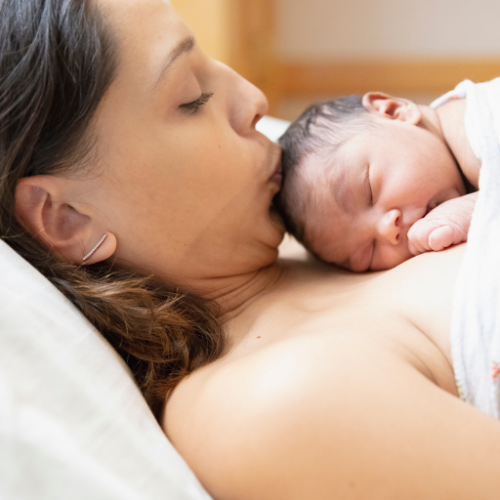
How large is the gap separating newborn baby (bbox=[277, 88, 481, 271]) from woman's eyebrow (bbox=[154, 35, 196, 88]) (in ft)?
0.98

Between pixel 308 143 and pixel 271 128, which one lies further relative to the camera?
pixel 271 128

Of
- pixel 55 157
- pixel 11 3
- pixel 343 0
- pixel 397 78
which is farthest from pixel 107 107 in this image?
pixel 343 0

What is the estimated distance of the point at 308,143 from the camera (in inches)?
42.7

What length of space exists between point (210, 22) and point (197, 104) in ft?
5.02

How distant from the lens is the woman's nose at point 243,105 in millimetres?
1002

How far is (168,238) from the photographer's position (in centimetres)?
93

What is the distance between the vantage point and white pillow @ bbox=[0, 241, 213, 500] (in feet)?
2.02

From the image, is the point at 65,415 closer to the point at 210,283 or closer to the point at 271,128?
the point at 210,283

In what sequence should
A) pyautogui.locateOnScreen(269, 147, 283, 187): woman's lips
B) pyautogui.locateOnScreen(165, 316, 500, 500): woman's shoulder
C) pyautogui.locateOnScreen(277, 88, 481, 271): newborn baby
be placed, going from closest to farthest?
pyautogui.locateOnScreen(165, 316, 500, 500): woman's shoulder, pyautogui.locateOnScreen(277, 88, 481, 271): newborn baby, pyautogui.locateOnScreen(269, 147, 283, 187): woman's lips

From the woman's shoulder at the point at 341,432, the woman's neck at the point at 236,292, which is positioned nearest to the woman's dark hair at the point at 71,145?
the woman's neck at the point at 236,292

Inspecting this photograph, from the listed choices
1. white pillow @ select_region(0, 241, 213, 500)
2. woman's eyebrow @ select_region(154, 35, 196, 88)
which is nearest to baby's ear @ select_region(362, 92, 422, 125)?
woman's eyebrow @ select_region(154, 35, 196, 88)

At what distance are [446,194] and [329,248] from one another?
236 mm

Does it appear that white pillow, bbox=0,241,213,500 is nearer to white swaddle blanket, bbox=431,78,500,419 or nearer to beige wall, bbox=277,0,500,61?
white swaddle blanket, bbox=431,78,500,419

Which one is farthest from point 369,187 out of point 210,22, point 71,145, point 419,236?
point 210,22
